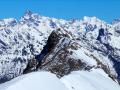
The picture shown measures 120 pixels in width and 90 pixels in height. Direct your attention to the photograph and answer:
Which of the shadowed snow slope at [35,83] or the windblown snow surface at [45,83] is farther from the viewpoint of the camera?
the windblown snow surface at [45,83]

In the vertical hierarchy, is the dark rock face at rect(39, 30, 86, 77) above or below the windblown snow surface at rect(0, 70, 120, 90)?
above

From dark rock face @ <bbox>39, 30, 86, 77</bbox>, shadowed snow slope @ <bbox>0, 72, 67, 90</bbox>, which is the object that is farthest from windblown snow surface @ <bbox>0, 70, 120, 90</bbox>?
dark rock face @ <bbox>39, 30, 86, 77</bbox>

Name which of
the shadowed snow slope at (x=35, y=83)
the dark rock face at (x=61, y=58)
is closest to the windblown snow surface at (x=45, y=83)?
the shadowed snow slope at (x=35, y=83)

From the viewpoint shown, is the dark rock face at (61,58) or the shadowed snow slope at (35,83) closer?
the shadowed snow slope at (35,83)

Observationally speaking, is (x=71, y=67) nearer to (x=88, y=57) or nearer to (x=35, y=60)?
(x=88, y=57)

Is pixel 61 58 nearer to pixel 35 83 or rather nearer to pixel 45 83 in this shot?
pixel 45 83

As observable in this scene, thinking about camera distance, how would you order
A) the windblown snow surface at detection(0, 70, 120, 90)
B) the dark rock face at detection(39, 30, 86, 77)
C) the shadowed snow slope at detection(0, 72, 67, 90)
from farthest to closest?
the dark rock face at detection(39, 30, 86, 77) → the windblown snow surface at detection(0, 70, 120, 90) → the shadowed snow slope at detection(0, 72, 67, 90)

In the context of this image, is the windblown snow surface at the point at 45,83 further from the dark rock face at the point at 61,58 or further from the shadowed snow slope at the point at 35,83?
the dark rock face at the point at 61,58

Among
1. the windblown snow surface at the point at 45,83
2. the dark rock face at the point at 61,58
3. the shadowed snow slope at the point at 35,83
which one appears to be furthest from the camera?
the dark rock face at the point at 61,58

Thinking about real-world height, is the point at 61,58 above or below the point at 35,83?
above

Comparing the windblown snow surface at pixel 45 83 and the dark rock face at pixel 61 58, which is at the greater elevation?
the dark rock face at pixel 61 58

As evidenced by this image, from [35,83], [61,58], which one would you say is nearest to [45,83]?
[35,83]

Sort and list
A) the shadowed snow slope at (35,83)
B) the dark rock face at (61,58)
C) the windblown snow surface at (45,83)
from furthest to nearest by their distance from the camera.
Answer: the dark rock face at (61,58) → the windblown snow surface at (45,83) → the shadowed snow slope at (35,83)

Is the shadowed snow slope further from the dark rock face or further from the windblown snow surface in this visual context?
the dark rock face
